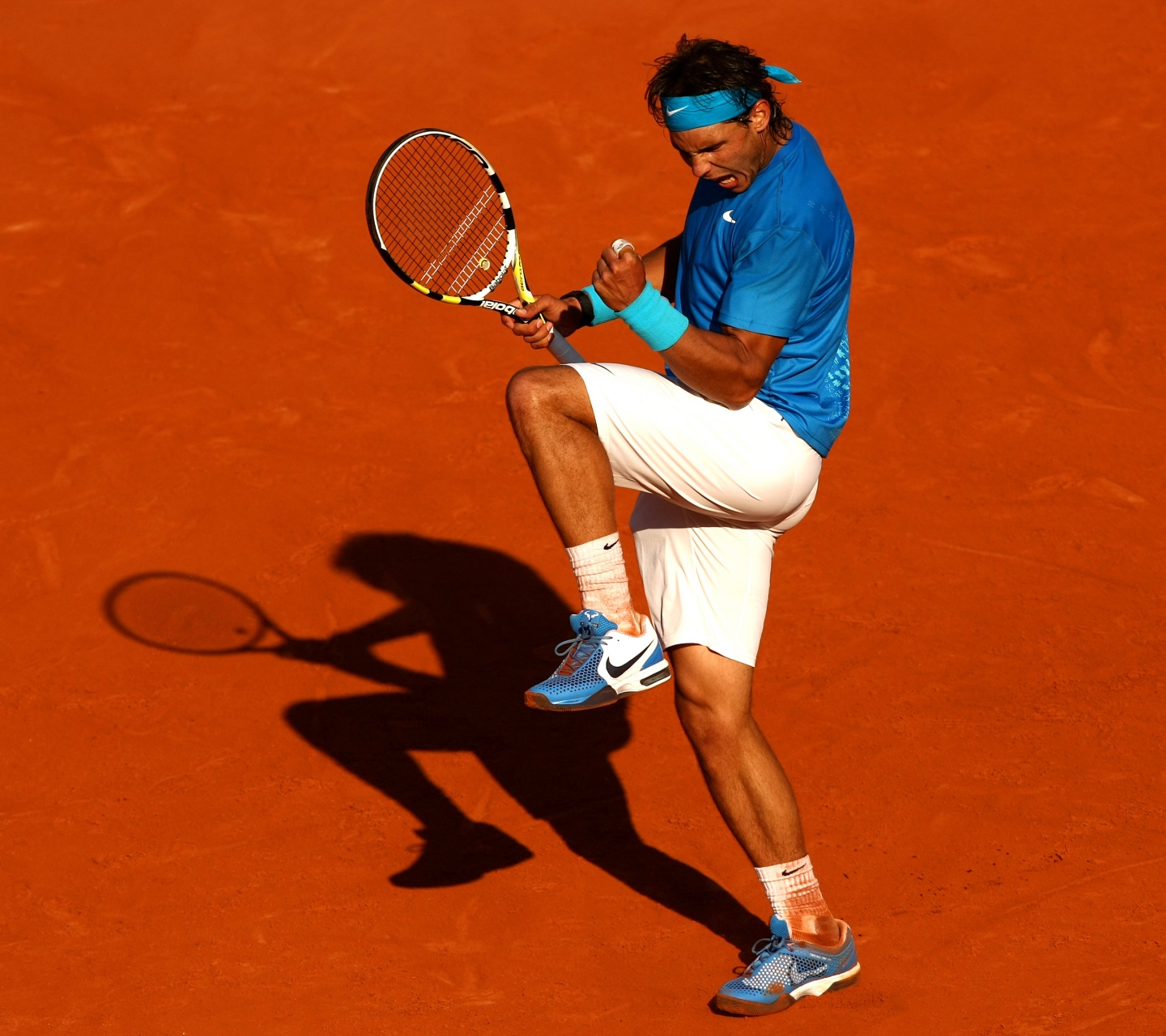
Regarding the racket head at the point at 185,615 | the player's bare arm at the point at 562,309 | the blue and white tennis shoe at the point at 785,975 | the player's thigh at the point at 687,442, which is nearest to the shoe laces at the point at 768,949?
the blue and white tennis shoe at the point at 785,975

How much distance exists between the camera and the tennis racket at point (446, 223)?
4.96 metres

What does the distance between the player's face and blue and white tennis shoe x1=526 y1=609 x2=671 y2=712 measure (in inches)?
53.8

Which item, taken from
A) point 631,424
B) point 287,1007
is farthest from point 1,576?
point 631,424

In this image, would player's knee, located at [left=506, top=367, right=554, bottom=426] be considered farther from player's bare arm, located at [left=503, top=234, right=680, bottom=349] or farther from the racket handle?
the racket handle

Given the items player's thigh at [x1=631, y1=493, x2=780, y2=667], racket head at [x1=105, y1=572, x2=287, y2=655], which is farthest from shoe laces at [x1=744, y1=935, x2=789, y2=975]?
racket head at [x1=105, y1=572, x2=287, y2=655]

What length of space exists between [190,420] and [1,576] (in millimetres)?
1439

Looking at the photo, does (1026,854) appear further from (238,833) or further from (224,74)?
(224,74)

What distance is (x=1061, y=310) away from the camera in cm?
893

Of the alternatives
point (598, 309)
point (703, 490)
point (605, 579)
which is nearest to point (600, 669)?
point (605, 579)

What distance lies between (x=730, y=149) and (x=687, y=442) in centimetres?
88

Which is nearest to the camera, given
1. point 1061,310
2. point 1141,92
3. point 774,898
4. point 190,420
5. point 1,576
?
point 774,898

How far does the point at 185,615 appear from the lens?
697 centimetres

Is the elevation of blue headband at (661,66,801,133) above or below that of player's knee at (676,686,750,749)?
above

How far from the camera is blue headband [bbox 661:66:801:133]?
4453mm
